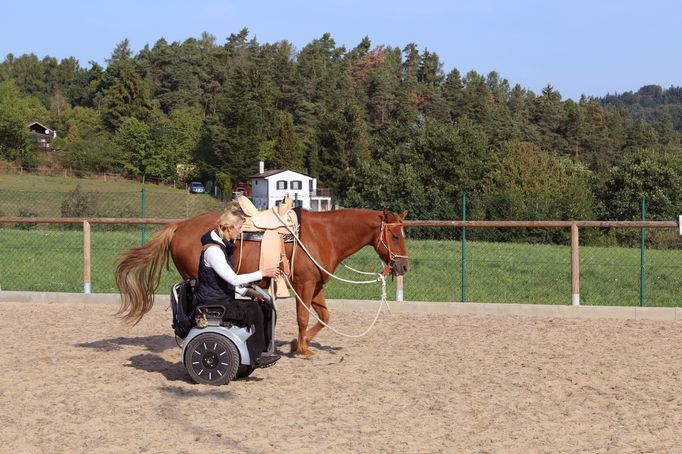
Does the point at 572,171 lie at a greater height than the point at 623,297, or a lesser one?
greater

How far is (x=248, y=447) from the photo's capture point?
5453 mm

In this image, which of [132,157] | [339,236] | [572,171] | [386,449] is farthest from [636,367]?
[132,157]

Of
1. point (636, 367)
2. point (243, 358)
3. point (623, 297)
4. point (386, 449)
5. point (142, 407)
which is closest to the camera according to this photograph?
point (386, 449)

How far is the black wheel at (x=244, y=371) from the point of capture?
24.9 feet

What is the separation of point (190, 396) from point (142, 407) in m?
0.52

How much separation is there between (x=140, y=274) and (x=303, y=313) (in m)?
1.76

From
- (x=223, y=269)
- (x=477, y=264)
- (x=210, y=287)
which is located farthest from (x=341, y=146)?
(x=223, y=269)

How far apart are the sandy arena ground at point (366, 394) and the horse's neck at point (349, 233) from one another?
117cm

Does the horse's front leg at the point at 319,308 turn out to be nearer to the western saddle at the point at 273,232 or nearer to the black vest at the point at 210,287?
the western saddle at the point at 273,232

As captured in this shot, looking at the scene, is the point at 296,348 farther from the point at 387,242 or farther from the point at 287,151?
the point at 287,151

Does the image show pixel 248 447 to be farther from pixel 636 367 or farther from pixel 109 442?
pixel 636 367

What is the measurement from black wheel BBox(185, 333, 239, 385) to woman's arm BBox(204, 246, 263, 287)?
21.6 inches

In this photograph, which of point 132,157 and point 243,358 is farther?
point 132,157

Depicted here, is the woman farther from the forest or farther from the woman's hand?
the forest
